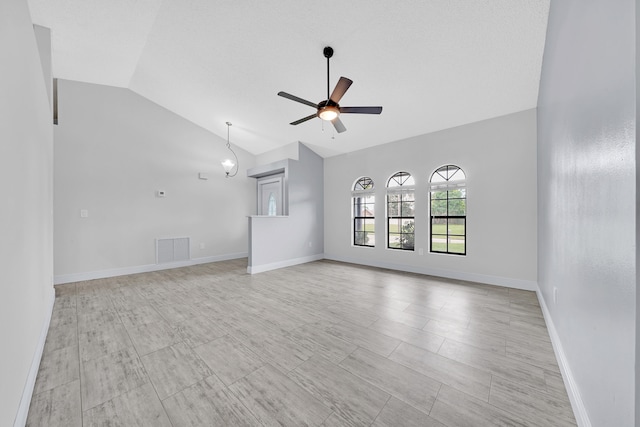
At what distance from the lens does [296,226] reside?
5.54m

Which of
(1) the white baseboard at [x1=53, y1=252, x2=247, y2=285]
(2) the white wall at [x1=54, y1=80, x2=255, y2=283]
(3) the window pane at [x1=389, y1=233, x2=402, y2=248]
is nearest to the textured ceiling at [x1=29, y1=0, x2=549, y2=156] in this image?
(2) the white wall at [x1=54, y1=80, x2=255, y2=283]

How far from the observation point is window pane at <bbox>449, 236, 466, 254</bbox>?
13.4ft

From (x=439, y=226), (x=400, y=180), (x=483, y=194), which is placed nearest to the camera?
(x=483, y=194)

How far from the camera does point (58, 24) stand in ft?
9.89

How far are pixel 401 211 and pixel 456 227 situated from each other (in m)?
1.05

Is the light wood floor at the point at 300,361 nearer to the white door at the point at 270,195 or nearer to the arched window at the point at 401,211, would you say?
the arched window at the point at 401,211

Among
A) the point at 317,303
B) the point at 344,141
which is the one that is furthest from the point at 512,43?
the point at 317,303

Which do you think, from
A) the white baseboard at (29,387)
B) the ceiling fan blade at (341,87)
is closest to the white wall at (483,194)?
the ceiling fan blade at (341,87)

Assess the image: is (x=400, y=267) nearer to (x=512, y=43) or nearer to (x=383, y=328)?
(x=383, y=328)

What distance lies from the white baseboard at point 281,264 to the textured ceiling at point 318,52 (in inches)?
118

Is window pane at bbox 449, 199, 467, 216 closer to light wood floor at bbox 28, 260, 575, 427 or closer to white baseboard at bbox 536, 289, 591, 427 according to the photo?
light wood floor at bbox 28, 260, 575, 427

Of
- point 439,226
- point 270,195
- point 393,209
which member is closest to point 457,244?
point 439,226

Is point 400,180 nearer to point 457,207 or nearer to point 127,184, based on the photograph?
point 457,207

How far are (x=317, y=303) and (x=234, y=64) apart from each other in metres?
3.63
